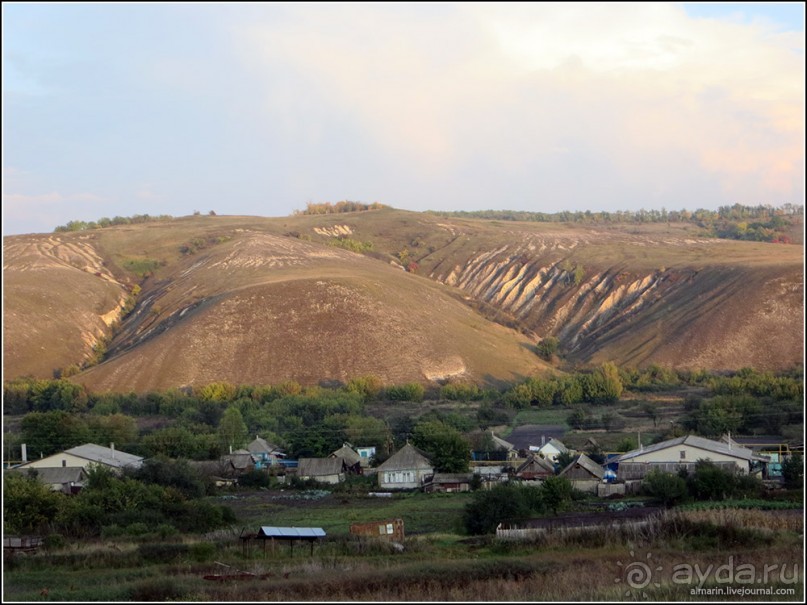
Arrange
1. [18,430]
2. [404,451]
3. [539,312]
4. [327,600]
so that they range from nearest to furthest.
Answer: [327,600], [404,451], [18,430], [539,312]

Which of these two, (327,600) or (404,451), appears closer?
(327,600)

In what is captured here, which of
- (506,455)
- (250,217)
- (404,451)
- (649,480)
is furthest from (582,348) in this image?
(250,217)

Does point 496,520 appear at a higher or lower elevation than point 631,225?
lower

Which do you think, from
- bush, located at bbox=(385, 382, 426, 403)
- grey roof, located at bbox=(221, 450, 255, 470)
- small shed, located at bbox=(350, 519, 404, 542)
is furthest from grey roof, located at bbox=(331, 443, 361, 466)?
bush, located at bbox=(385, 382, 426, 403)

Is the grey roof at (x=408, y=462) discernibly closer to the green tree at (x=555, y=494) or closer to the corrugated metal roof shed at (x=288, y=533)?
the green tree at (x=555, y=494)

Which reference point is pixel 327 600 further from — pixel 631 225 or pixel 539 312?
pixel 631 225

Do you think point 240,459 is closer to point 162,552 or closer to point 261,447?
point 261,447
